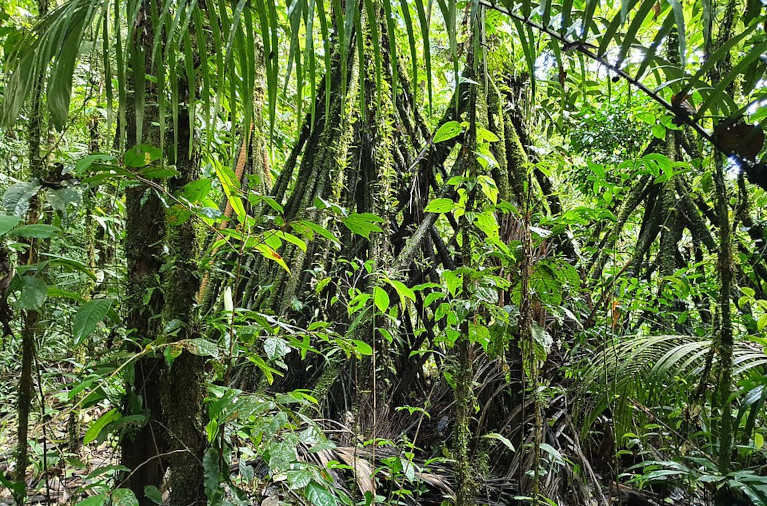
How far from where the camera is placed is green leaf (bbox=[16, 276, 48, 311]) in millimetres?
907

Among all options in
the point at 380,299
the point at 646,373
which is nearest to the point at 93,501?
the point at 380,299

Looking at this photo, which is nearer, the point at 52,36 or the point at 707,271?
the point at 52,36

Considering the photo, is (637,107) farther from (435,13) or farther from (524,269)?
(435,13)

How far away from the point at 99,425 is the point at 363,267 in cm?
90

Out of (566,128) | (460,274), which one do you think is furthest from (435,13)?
(460,274)

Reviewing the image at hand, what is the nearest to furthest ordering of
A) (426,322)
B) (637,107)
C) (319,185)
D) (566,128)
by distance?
(319,185)
(637,107)
(426,322)
(566,128)

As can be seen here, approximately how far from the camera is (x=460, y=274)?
1396mm

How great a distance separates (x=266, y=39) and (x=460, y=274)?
2.59ft

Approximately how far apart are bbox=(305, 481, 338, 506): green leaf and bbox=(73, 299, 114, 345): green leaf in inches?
20.4

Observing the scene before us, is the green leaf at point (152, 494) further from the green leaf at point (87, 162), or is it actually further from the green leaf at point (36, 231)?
the green leaf at point (87, 162)

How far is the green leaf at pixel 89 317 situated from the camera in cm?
93

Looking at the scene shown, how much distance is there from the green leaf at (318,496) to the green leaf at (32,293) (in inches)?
24.3

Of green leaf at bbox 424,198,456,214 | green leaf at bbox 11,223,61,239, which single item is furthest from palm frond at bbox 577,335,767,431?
green leaf at bbox 11,223,61,239

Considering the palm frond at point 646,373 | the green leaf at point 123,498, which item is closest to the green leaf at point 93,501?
the green leaf at point 123,498
